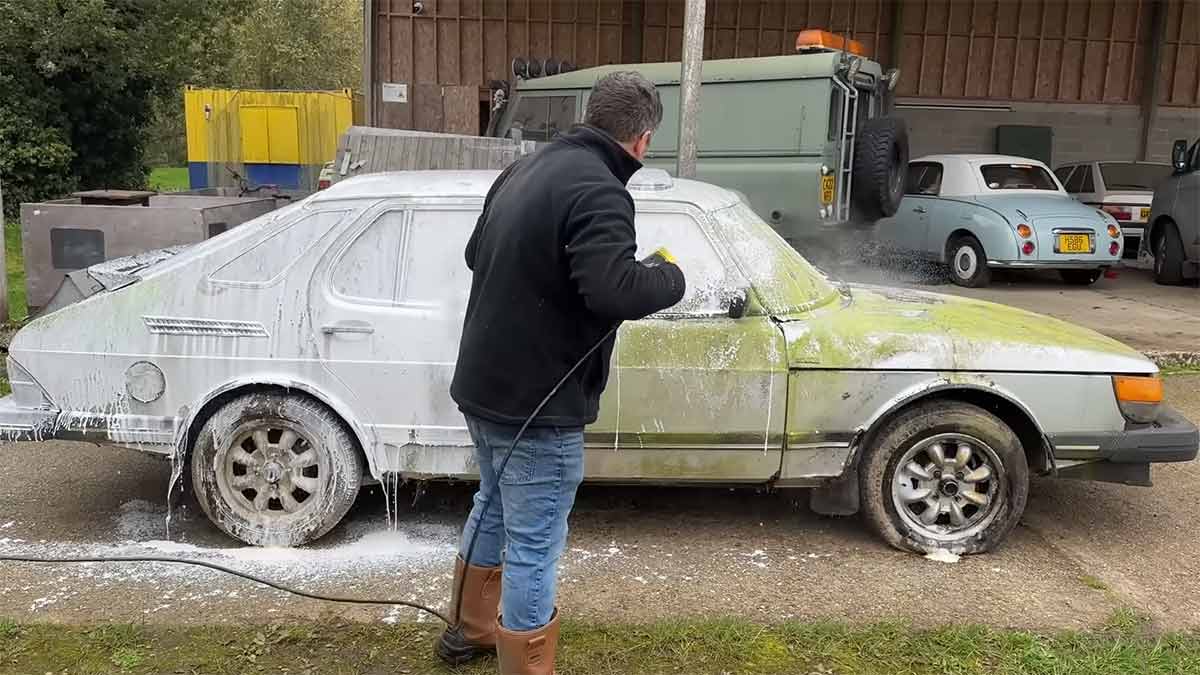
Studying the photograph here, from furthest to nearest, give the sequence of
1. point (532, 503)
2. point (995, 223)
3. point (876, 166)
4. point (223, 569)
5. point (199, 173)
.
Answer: point (199, 173)
point (995, 223)
point (876, 166)
point (223, 569)
point (532, 503)

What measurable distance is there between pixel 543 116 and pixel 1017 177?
18.2ft

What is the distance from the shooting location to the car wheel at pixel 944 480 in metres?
4.07

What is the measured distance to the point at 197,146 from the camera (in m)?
17.3

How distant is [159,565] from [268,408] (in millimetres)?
730

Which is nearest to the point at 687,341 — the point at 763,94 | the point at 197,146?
the point at 763,94

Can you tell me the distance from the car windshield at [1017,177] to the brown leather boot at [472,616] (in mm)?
9961

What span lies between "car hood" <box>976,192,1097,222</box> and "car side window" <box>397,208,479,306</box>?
340 inches

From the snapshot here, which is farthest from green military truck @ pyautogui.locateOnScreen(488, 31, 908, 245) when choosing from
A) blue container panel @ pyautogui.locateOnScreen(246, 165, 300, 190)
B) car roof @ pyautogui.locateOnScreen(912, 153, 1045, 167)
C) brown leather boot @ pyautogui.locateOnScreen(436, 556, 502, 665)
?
blue container panel @ pyautogui.locateOnScreen(246, 165, 300, 190)

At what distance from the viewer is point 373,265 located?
406 centimetres

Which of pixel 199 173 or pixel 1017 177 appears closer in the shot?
pixel 1017 177

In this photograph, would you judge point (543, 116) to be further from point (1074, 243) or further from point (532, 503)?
point (532, 503)

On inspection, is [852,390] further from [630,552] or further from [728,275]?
[630,552]

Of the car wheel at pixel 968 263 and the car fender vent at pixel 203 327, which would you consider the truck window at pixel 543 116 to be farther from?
the car fender vent at pixel 203 327

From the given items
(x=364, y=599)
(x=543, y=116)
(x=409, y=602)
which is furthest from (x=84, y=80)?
(x=409, y=602)
